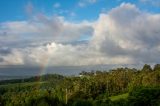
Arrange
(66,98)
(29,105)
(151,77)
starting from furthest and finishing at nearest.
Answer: (151,77)
(66,98)
(29,105)

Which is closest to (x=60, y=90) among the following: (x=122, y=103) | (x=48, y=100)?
(x=48, y=100)

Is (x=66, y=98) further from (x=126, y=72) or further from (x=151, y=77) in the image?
(x=126, y=72)

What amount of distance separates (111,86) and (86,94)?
15958 mm

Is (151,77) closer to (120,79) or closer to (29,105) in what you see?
(120,79)

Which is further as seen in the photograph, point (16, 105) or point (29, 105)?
point (16, 105)

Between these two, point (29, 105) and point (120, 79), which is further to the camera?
point (120, 79)

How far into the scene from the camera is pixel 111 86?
146000mm

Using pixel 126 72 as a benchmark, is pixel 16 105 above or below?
below

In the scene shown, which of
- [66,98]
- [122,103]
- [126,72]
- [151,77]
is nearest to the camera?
[122,103]

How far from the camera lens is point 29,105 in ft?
339

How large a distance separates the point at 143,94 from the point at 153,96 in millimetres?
3227

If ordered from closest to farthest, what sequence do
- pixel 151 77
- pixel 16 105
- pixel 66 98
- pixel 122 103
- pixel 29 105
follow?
pixel 122 103 → pixel 29 105 → pixel 16 105 → pixel 66 98 → pixel 151 77

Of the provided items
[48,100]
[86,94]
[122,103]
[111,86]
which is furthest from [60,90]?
[122,103]

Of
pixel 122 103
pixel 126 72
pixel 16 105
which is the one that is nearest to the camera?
pixel 122 103
